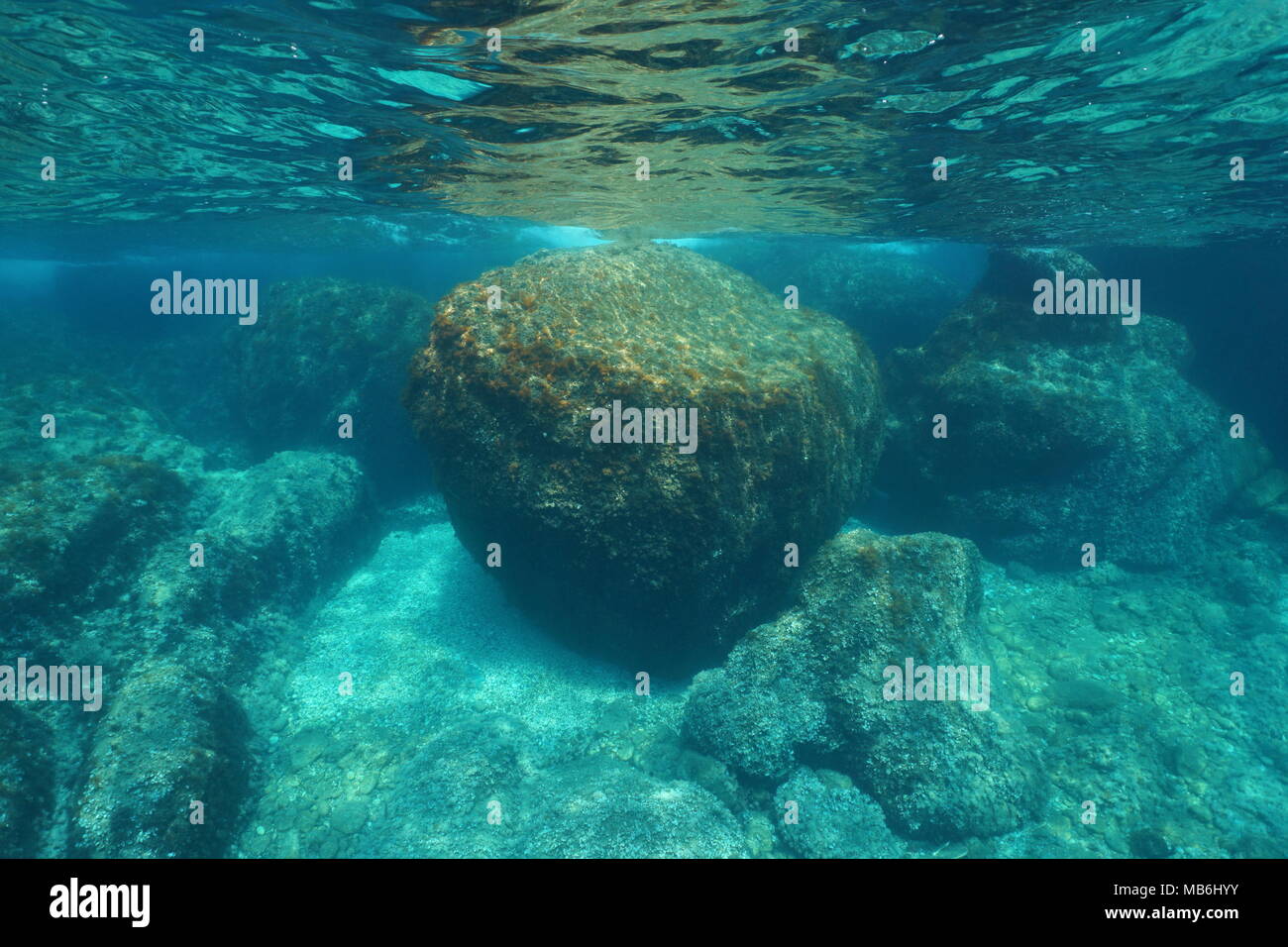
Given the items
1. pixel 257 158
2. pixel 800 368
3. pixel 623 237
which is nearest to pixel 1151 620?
pixel 800 368

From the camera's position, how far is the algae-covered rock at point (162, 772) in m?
7.00

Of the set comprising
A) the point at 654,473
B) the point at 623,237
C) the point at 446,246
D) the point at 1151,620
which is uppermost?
the point at 446,246

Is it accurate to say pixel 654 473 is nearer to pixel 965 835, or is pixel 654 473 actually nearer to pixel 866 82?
pixel 965 835

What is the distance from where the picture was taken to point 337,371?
56.5ft

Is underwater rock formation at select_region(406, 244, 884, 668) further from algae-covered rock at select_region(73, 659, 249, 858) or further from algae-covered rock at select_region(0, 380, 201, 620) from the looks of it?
algae-covered rock at select_region(0, 380, 201, 620)

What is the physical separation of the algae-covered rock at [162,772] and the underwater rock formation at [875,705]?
685 centimetres

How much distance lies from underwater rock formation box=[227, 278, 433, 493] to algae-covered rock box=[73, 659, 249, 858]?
8603 millimetres

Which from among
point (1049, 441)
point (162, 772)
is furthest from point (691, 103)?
point (162, 772)

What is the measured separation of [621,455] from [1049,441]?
11.1 metres

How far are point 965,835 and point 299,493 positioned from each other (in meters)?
14.9

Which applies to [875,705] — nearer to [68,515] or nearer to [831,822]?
[831,822]

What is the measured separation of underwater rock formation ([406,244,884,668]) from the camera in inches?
337

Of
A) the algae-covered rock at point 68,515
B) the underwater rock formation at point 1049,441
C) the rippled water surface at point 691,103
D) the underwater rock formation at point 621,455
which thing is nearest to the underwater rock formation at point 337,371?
the algae-covered rock at point 68,515

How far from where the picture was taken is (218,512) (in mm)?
13195
